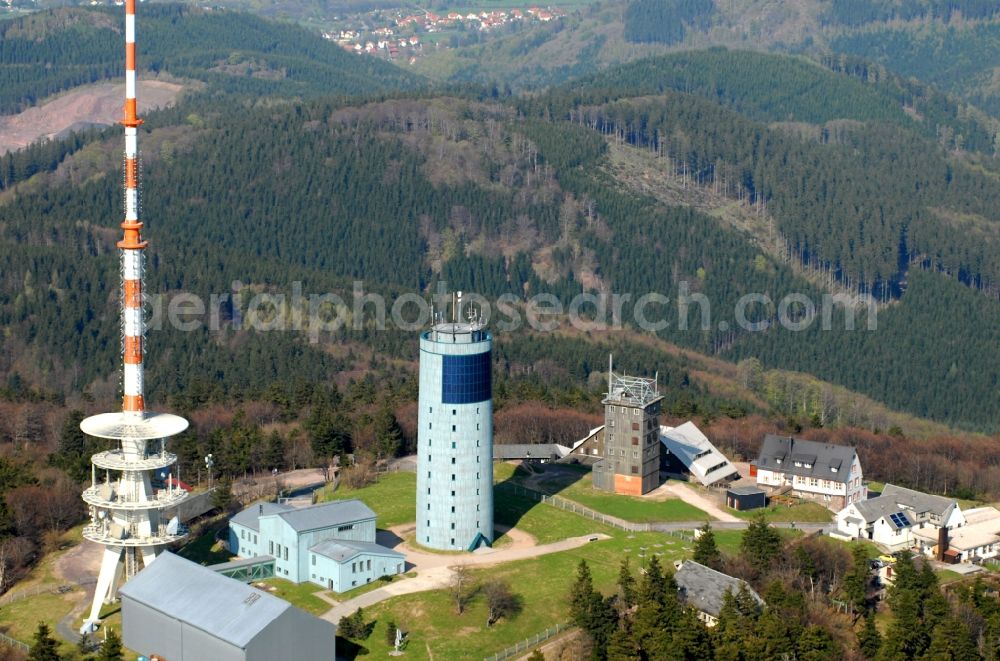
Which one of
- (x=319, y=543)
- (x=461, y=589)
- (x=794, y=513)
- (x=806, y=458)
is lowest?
(x=794, y=513)

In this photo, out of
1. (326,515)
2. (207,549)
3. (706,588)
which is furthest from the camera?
(207,549)

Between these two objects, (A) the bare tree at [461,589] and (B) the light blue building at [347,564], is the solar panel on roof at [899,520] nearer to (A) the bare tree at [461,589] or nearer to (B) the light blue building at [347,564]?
(A) the bare tree at [461,589]

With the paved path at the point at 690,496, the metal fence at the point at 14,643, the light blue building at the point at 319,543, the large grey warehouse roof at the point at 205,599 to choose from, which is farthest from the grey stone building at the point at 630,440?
the metal fence at the point at 14,643

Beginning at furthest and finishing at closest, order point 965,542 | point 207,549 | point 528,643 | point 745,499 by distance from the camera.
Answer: point 745,499 → point 965,542 → point 207,549 → point 528,643

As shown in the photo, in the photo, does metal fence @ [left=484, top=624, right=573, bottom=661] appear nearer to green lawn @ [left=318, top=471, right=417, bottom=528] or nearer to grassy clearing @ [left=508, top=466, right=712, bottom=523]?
green lawn @ [left=318, top=471, right=417, bottom=528]

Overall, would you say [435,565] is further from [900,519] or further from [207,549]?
[900,519]

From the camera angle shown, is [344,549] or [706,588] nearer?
Result: [706,588]

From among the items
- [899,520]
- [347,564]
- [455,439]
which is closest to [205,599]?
[347,564]
